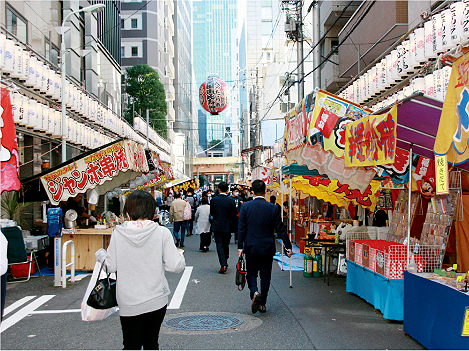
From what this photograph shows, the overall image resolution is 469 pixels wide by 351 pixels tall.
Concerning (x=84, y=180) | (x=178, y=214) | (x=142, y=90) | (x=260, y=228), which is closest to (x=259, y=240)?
(x=260, y=228)

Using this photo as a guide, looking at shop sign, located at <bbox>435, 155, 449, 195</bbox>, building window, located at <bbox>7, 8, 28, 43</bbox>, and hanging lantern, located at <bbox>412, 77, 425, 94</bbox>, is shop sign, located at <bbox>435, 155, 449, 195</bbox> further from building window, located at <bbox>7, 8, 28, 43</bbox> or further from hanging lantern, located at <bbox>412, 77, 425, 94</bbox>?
building window, located at <bbox>7, 8, 28, 43</bbox>

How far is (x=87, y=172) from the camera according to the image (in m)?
11.3

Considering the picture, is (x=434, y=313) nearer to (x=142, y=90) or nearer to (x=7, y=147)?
(x=7, y=147)

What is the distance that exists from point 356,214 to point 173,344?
11034 millimetres

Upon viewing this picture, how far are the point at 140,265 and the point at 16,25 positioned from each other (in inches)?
618

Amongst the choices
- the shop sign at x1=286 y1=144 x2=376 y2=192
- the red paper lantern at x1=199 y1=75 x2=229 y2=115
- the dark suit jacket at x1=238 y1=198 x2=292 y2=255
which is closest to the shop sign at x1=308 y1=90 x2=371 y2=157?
the shop sign at x1=286 y1=144 x2=376 y2=192

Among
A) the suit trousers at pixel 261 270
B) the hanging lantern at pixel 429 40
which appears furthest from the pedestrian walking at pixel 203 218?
the hanging lantern at pixel 429 40

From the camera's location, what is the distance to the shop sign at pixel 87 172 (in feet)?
36.6

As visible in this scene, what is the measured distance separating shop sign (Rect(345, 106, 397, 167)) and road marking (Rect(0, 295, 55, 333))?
5.79 meters

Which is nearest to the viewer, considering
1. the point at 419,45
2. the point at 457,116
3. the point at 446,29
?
the point at 457,116

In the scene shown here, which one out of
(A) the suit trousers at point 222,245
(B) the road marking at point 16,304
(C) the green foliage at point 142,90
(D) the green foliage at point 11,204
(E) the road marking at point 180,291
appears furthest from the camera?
(C) the green foliage at point 142,90

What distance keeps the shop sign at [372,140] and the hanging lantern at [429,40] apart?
3.91 metres

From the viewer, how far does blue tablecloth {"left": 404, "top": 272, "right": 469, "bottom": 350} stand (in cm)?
497

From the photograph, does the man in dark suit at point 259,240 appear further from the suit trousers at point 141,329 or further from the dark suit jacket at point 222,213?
the dark suit jacket at point 222,213
